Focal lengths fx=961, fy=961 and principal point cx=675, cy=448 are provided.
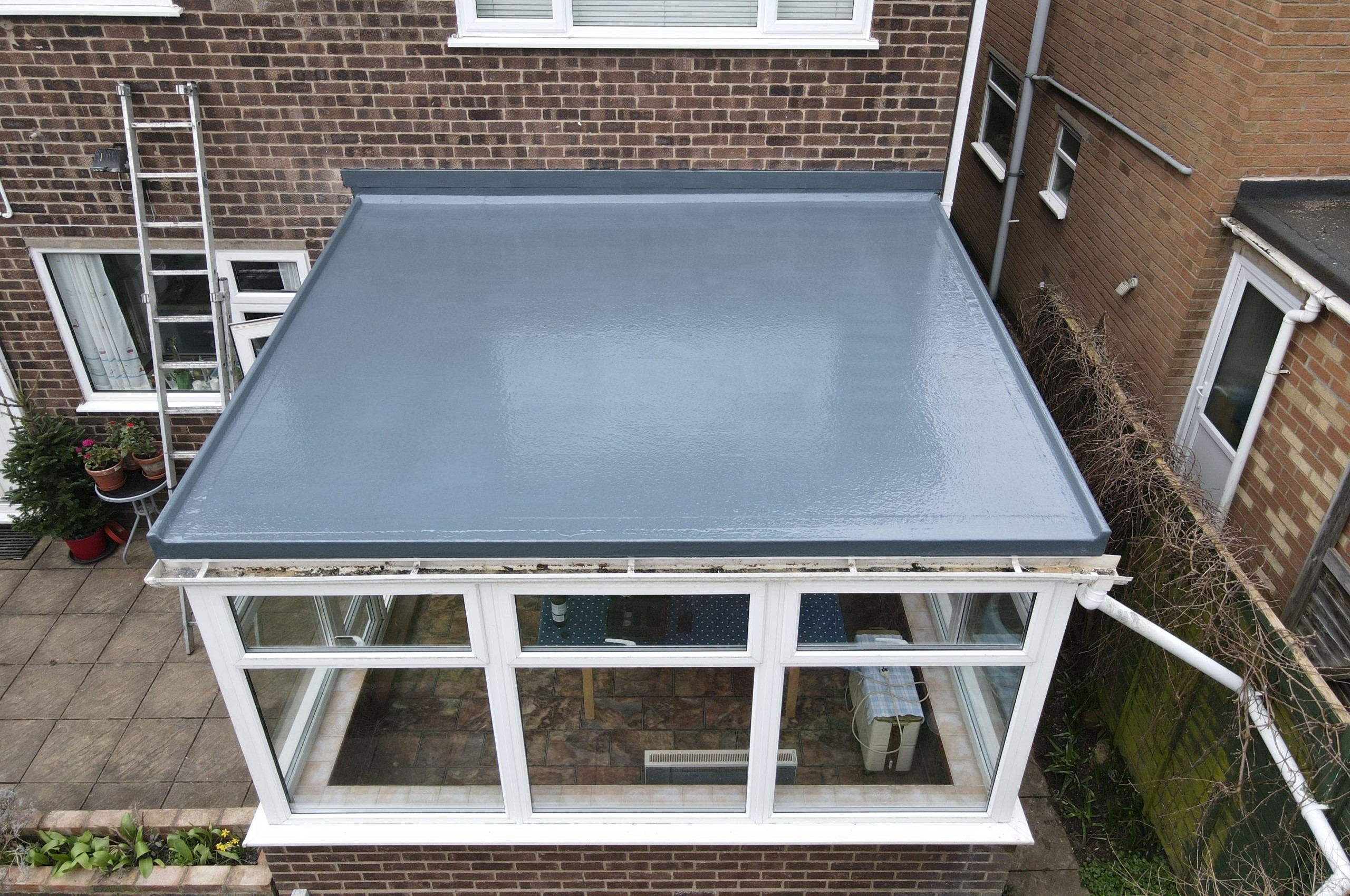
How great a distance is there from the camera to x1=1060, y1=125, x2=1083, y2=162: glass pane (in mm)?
8570

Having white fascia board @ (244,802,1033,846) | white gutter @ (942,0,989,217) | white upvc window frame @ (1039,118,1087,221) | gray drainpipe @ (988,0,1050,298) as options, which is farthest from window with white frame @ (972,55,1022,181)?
white fascia board @ (244,802,1033,846)

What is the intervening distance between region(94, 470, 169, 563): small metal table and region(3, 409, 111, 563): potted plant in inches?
6.5

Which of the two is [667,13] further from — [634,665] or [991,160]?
[991,160]

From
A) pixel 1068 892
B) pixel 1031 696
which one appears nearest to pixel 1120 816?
pixel 1068 892

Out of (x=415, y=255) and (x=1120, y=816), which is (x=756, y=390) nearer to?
(x=415, y=255)

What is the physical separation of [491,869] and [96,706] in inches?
127

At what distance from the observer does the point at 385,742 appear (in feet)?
15.7

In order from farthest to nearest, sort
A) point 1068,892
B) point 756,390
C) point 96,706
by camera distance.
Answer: point 96,706 < point 1068,892 < point 756,390

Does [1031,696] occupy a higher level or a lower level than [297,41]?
lower

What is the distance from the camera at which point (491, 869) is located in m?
4.98

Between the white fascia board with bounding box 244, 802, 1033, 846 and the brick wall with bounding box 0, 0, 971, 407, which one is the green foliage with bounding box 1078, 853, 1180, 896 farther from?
the brick wall with bounding box 0, 0, 971, 407

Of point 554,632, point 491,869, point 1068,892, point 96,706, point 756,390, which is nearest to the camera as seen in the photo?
point 554,632

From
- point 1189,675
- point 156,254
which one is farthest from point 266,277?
point 1189,675

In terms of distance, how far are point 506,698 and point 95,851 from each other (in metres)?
2.81
